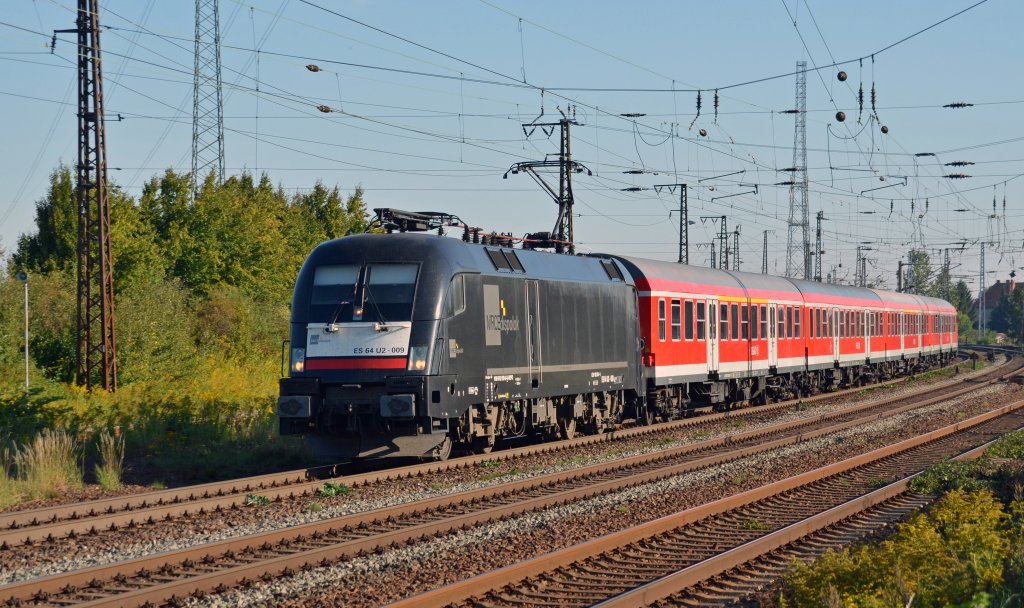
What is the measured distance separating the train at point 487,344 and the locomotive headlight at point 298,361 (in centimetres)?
1

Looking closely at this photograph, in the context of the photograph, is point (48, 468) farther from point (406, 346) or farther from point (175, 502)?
point (406, 346)

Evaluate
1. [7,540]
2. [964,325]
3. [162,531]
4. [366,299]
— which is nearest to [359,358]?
[366,299]

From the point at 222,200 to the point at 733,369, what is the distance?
1226 inches

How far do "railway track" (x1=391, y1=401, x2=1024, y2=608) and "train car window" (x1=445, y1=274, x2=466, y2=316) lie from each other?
16.7ft

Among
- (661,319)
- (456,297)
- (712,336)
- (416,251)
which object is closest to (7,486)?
(416,251)

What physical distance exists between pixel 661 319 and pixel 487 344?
8448 millimetres

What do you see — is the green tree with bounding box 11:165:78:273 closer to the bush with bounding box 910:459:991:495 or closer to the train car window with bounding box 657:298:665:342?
the train car window with bounding box 657:298:665:342

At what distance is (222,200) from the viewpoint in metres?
52.5

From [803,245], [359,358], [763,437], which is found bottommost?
[763,437]

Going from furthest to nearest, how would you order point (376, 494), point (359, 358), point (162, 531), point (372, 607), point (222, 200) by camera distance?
point (222, 200), point (359, 358), point (376, 494), point (162, 531), point (372, 607)

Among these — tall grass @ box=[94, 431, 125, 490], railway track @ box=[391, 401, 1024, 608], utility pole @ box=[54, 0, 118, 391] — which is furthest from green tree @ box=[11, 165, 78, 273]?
railway track @ box=[391, 401, 1024, 608]

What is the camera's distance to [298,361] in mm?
16344

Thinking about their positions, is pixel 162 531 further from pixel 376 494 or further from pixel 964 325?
pixel 964 325

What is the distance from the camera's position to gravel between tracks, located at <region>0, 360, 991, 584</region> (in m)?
10.2
